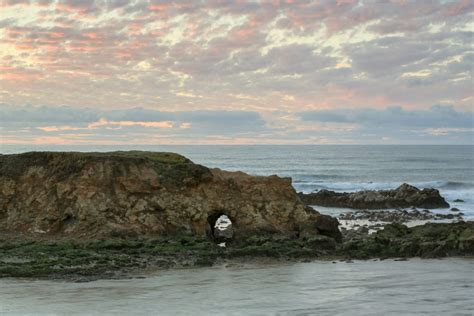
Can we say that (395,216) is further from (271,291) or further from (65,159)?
(271,291)

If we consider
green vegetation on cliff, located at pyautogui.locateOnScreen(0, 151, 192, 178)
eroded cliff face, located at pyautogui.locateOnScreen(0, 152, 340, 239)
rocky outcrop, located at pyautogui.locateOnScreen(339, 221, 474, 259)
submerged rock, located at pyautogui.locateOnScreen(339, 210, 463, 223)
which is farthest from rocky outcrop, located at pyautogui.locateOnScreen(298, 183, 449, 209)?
green vegetation on cliff, located at pyautogui.locateOnScreen(0, 151, 192, 178)

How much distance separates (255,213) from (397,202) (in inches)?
1081

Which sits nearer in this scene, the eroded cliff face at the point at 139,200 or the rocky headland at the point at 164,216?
the rocky headland at the point at 164,216

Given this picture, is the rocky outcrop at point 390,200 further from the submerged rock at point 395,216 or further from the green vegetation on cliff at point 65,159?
the green vegetation on cliff at point 65,159

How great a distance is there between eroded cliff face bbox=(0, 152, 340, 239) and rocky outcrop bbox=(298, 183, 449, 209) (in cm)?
2515

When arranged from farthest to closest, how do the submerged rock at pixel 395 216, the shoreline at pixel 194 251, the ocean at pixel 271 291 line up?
the submerged rock at pixel 395 216, the shoreline at pixel 194 251, the ocean at pixel 271 291

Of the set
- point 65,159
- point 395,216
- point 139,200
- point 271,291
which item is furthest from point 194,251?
point 395,216

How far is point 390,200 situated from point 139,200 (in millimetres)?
29721

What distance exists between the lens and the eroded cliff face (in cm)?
2723

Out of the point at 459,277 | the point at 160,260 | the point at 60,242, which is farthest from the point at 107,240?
the point at 459,277

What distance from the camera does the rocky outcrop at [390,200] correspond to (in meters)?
52.2

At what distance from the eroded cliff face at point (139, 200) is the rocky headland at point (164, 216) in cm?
4

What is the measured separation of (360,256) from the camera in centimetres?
2416

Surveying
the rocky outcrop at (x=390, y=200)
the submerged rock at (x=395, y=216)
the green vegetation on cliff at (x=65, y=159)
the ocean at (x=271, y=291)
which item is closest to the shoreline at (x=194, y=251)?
the ocean at (x=271, y=291)
